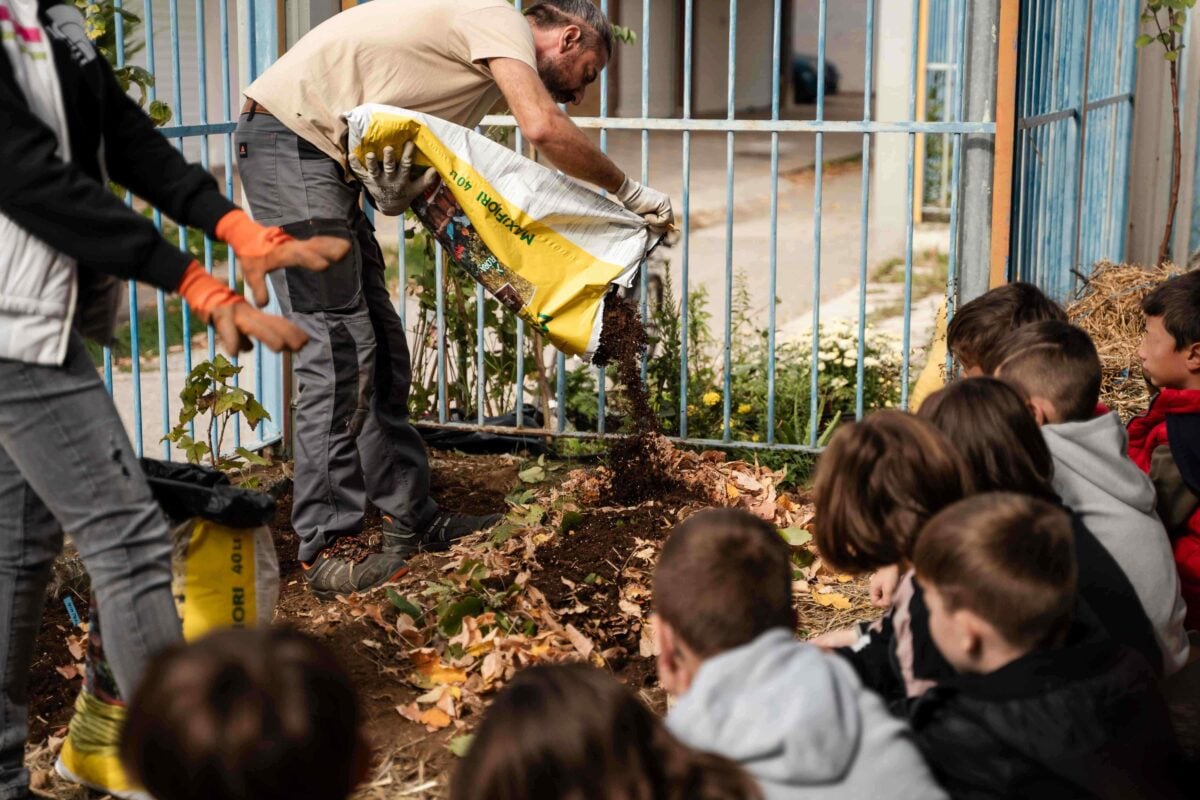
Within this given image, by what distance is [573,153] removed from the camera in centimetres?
402

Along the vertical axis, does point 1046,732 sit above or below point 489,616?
above

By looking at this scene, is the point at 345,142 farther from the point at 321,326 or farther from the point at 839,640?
the point at 839,640

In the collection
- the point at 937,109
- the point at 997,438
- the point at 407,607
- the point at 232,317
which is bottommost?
the point at 407,607

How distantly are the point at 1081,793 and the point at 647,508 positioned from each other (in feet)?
7.74

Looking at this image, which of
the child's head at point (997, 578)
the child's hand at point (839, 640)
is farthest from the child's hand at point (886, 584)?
the child's head at point (997, 578)

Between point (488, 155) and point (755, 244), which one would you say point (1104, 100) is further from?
point (755, 244)

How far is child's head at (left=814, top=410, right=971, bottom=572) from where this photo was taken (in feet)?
8.68

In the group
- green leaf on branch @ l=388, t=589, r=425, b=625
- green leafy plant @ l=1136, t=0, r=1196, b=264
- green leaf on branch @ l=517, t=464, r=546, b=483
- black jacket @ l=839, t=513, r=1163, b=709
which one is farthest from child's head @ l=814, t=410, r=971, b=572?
green leafy plant @ l=1136, t=0, r=1196, b=264

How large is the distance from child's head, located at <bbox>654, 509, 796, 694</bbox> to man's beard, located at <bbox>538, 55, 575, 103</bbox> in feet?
7.53

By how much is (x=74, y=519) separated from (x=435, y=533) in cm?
196

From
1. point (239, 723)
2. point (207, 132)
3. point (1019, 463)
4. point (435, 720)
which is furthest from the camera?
point (207, 132)

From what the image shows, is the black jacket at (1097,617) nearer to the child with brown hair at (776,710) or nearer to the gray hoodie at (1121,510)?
the gray hoodie at (1121,510)

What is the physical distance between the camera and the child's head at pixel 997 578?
220 centimetres

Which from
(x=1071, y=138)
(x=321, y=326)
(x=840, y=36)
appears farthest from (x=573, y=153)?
(x=840, y=36)
